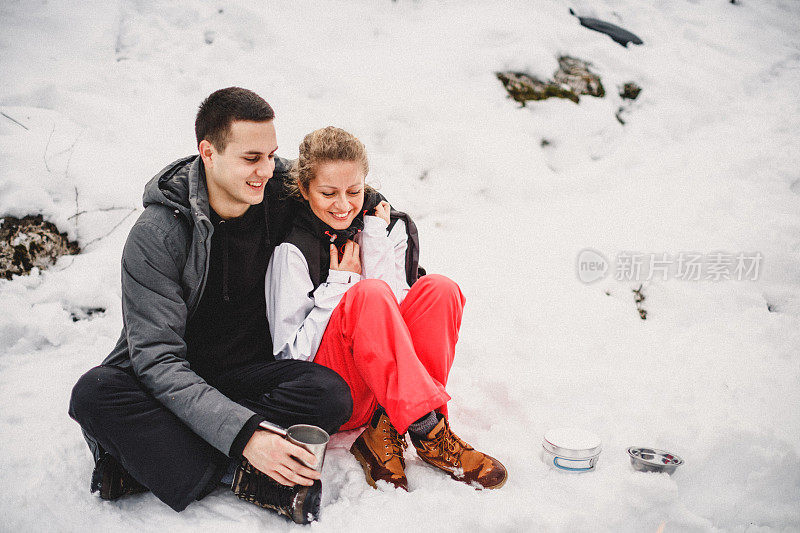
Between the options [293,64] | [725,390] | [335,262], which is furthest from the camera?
[293,64]

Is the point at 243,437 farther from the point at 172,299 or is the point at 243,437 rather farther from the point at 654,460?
the point at 654,460

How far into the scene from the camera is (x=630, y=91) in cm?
584

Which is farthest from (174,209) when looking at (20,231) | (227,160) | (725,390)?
(725,390)

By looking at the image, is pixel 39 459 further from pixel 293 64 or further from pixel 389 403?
pixel 293 64

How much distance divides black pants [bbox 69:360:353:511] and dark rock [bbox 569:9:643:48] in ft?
20.1

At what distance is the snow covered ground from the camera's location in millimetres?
2186

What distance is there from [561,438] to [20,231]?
10.9ft

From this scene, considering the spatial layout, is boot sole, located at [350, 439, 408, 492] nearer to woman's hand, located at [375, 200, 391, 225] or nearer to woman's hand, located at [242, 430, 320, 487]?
woman's hand, located at [242, 430, 320, 487]

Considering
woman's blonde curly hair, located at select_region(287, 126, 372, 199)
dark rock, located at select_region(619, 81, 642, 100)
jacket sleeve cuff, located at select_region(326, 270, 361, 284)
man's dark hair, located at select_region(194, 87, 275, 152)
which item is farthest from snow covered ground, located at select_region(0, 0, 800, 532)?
man's dark hair, located at select_region(194, 87, 275, 152)

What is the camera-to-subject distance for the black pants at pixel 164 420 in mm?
1918

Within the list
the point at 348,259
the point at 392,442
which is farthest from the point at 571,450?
the point at 348,259

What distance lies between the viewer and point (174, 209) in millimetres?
2203

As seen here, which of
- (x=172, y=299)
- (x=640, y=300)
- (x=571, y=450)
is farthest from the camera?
(x=640, y=300)

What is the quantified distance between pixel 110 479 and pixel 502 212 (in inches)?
138
